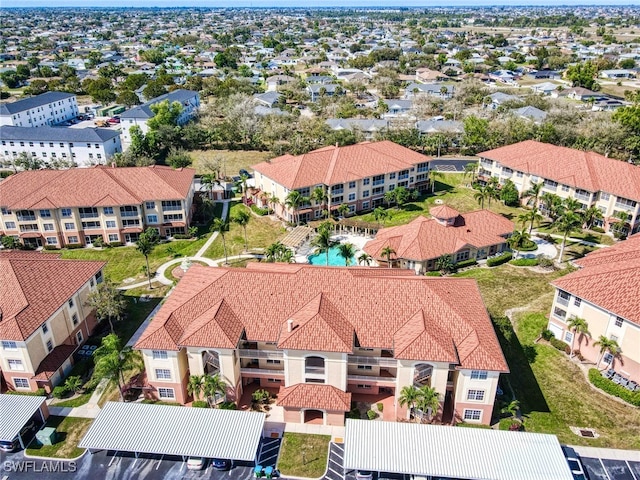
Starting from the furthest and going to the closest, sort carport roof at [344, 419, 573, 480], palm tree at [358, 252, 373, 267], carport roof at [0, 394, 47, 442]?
palm tree at [358, 252, 373, 267]
carport roof at [0, 394, 47, 442]
carport roof at [344, 419, 573, 480]

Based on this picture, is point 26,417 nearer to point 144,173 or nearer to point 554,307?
point 144,173

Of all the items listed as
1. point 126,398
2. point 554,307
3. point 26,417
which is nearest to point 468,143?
point 554,307

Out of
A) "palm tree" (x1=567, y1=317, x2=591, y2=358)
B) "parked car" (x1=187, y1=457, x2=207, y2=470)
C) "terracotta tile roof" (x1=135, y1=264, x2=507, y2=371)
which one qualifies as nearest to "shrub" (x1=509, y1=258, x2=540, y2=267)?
"palm tree" (x1=567, y1=317, x2=591, y2=358)

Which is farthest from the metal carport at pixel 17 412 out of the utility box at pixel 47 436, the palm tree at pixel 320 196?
the palm tree at pixel 320 196

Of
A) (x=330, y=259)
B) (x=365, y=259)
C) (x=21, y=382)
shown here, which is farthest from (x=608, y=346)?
(x=21, y=382)

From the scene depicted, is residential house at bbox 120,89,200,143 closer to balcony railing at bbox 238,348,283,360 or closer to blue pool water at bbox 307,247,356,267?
blue pool water at bbox 307,247,356,267
